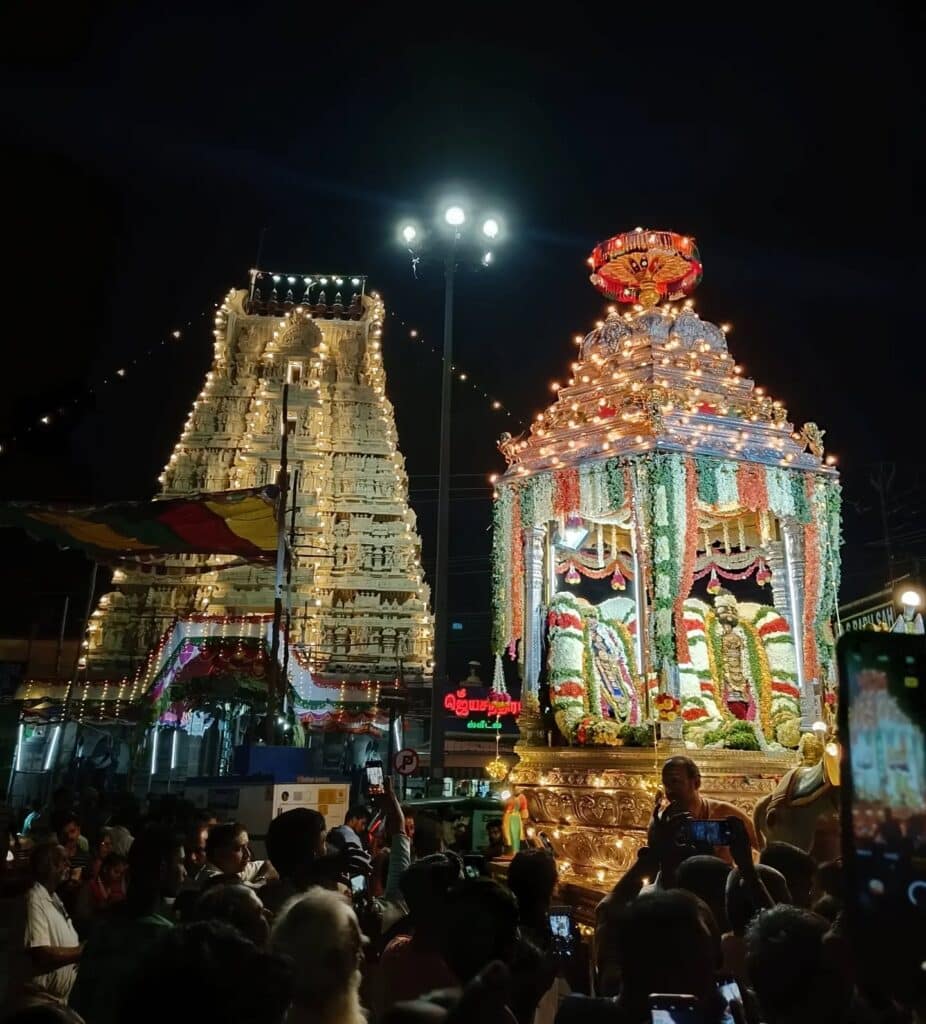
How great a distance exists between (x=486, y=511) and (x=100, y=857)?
1300 inches

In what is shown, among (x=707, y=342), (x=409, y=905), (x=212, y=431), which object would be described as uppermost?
(x=212, y=431)

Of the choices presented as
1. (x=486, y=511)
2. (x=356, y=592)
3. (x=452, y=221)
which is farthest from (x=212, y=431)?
(x=452, y=221)

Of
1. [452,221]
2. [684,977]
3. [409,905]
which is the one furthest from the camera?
[452,221]

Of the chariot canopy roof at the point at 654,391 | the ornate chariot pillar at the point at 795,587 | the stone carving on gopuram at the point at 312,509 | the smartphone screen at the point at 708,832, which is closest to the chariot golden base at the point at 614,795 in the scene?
the ornate chariot pillar at the point at 795,587

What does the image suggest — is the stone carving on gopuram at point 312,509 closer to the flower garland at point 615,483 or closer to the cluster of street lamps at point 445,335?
the cluster of street lamps at point 445,335

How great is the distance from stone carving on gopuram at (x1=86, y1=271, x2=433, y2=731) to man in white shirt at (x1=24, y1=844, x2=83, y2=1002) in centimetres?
2648

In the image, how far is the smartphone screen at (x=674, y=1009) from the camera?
2158mm

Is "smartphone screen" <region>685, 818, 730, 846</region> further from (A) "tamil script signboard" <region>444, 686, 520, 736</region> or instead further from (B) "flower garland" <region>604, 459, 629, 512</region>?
(A) "tamil script signboard" <region>444, 686, 520, 736</region>

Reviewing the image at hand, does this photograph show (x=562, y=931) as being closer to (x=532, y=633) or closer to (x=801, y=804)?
(x=801, y=804)

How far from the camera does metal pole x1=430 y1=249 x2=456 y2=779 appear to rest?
1302cm

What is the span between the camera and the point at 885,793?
1843mm

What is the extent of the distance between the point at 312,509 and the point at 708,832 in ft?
121

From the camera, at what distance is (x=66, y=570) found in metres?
46.6

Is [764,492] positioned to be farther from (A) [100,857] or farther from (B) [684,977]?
(B) [684,977]
